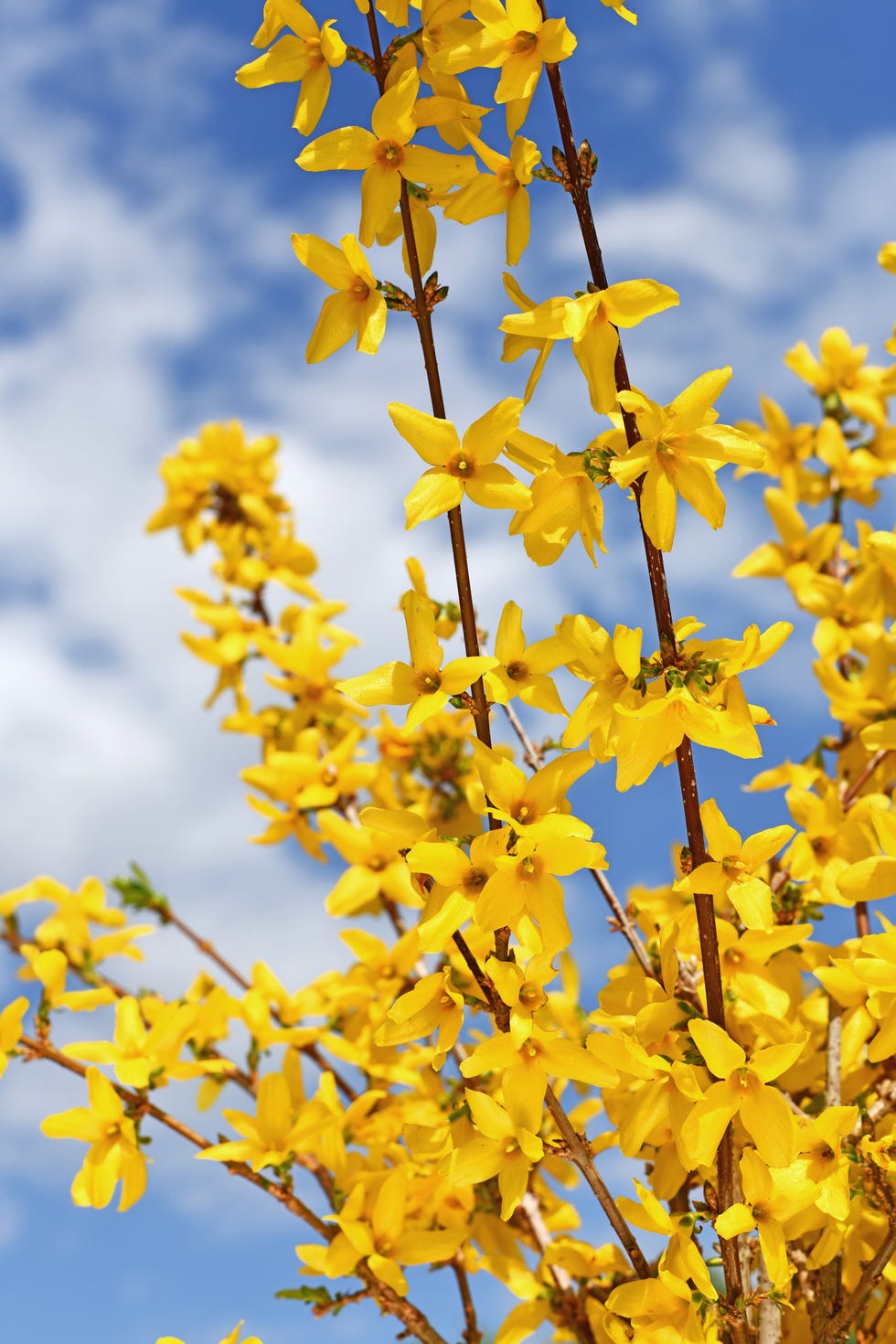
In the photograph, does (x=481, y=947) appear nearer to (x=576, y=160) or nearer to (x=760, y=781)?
(x=576, y=160)

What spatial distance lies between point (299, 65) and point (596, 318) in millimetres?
462

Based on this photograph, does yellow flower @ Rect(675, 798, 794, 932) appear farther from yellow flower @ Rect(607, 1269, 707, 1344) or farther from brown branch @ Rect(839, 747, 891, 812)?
brown branch @ Rect(839, 747, 891, 812)

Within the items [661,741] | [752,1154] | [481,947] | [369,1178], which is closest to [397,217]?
[661,741]

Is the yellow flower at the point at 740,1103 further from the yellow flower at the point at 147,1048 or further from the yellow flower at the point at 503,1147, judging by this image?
the yellow flower at the point at 147,1048

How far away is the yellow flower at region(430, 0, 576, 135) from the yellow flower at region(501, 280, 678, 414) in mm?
219

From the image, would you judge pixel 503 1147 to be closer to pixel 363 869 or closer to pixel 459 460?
pixel 459 460

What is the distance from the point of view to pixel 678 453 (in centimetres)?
108

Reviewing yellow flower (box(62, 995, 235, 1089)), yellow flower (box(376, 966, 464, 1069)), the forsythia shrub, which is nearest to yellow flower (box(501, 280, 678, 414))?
the forsythia shrub

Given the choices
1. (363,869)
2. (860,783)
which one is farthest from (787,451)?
(363,869)

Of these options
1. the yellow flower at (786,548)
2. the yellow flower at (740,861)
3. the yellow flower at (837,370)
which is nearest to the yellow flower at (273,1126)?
the yellow flower at (740,861)

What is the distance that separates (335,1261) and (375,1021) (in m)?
0.47

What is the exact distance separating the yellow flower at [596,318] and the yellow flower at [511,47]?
22cm

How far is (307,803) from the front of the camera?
2125 mm

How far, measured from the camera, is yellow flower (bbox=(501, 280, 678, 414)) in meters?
1.06
